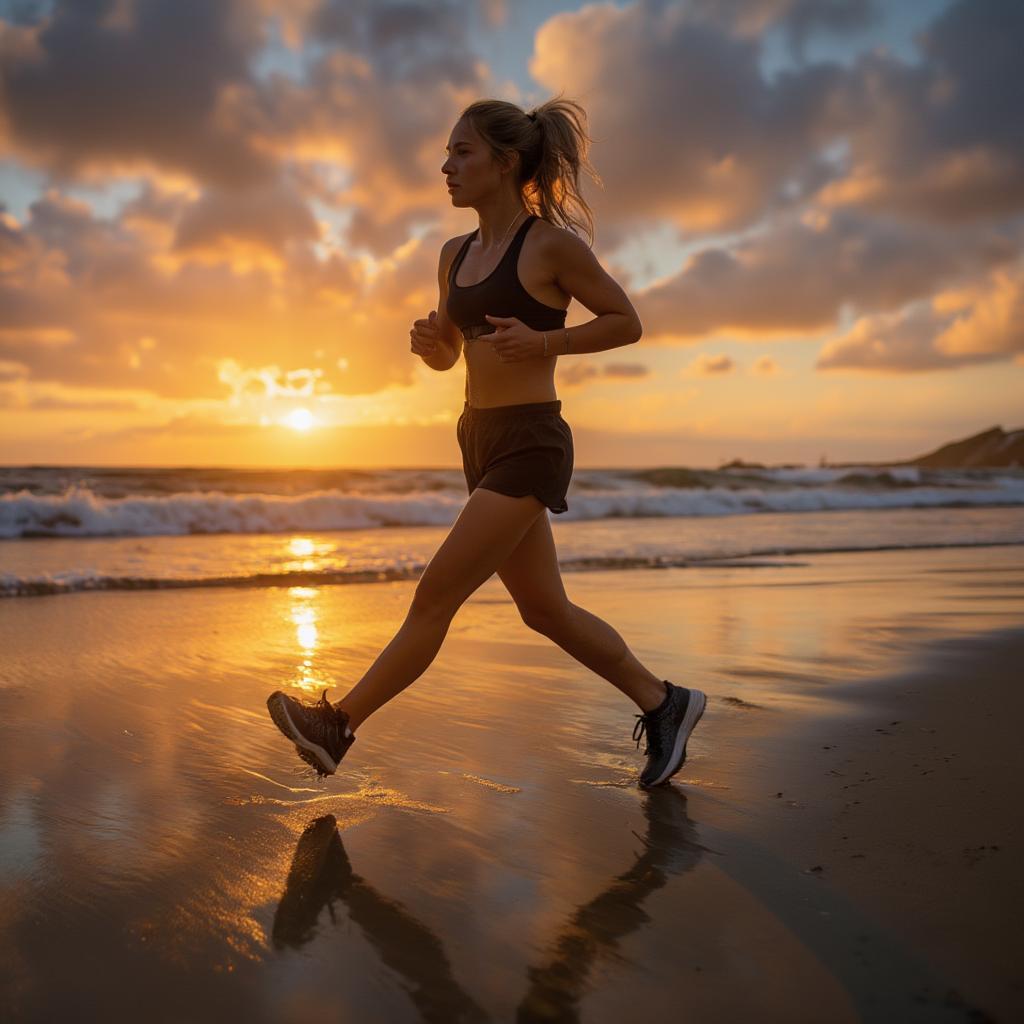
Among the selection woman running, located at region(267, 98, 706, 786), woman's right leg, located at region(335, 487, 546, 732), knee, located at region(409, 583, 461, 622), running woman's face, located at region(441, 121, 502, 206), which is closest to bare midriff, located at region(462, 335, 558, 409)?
woman running, located at region(267, 98, 706, 786)

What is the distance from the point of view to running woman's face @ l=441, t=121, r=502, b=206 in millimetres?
3053

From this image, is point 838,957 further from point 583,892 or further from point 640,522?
point 640,522

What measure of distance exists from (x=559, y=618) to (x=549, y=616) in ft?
0.11

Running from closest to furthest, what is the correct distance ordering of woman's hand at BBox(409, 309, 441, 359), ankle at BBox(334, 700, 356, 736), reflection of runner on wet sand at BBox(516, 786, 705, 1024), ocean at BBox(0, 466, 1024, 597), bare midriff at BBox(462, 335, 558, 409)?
reflection of runner on wet sand at BBox(516, 786, 705, 1024) → ankle at BBox(334, 700, 356, 736) → bare midriff at BBox(462, 335, 558, 409) → woman's hand at BBox(409, 309, 441, 359) → ocean at BBox(0, 466, 1024, 597)

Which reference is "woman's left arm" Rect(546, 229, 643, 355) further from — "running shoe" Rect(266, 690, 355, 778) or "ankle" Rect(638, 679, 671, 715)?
"running shoe" Rect(266, 690, 355, 778)

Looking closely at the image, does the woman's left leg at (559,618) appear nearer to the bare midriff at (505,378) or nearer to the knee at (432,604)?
the knee at (432,604)

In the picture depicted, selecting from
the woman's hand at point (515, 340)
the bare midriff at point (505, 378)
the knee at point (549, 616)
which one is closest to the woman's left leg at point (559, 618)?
the knee at point (549, 616)

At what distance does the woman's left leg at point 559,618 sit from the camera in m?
3.04

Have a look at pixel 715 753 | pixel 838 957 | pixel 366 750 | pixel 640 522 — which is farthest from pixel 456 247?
pixel 640 522

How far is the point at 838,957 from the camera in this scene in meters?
1.80

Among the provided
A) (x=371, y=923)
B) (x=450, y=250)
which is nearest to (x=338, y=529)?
(x=450, y=250)

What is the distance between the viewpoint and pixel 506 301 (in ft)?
9.62

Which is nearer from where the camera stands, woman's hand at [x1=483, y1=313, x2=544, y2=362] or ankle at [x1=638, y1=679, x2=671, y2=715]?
woman's hand at [x1=483, y1=313, x2=544, y2=362]

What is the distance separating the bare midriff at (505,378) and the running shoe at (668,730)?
1.07 meters
